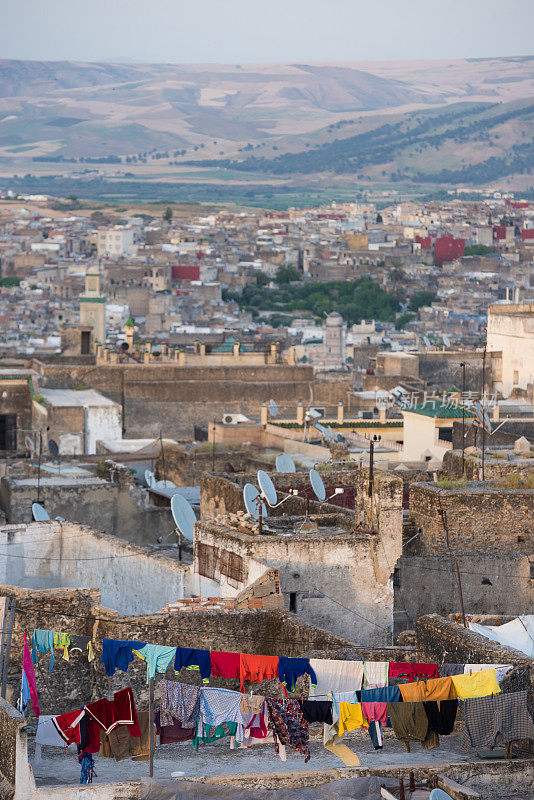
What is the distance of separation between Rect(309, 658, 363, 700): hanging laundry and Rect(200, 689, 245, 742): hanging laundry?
57 cm

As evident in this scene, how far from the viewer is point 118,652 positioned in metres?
10.5

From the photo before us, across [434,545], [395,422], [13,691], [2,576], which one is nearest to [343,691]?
[13,691]

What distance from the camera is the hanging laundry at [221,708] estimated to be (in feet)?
31.7

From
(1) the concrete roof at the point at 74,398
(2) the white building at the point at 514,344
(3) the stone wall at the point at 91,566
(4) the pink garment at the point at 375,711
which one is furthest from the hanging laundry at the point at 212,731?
(2) the white building at the point at 514,344

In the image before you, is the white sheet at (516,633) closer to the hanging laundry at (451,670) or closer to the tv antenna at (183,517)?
the hanging laundry at (451,670)

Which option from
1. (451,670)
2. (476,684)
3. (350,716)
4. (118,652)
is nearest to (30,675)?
(118,652)

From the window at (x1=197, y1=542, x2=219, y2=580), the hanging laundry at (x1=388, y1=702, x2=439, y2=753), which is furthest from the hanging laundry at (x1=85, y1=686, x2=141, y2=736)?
the window at (x1=197, y1=542, x2=219, y2=580)

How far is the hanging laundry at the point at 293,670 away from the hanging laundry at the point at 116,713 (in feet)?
3.16

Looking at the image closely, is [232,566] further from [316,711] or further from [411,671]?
[316,711]

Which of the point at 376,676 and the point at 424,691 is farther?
the point at 376,676

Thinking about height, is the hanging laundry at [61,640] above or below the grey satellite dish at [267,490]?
below

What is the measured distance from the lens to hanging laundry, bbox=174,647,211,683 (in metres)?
10.2

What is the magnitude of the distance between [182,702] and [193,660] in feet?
1.61

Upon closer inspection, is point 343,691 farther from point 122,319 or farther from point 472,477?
point 122,319
